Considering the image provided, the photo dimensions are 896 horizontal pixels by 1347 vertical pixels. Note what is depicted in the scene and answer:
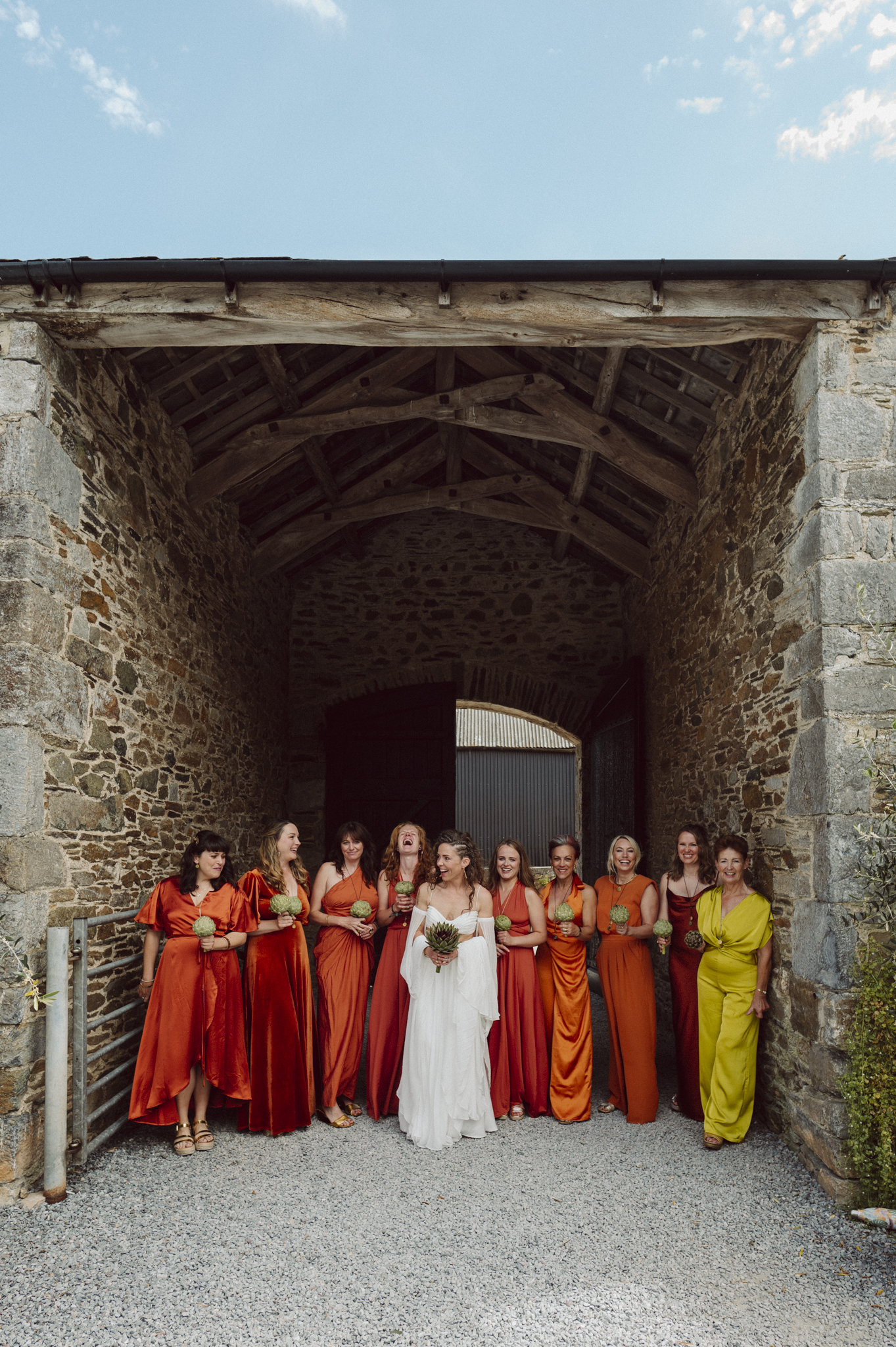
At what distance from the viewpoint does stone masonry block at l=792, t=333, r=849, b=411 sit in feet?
13.0

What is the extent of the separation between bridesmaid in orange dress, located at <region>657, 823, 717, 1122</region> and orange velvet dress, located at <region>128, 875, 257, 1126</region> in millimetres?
2359

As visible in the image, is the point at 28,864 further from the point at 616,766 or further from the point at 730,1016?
the point at 616,766

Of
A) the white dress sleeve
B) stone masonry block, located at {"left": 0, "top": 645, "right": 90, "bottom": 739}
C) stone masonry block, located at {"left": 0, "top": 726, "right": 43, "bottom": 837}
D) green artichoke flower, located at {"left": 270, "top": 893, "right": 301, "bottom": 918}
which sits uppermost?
stone masonry block, located at {"left": 0, "top": 645, "right": 90, "bottom": 739}

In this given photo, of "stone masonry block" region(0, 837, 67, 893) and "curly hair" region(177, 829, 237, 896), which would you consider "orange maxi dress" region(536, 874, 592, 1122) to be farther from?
"stone masonry block" region(0, 837, 67, 893)

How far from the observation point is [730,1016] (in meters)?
4.21

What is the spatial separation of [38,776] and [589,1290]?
3035 millimetres

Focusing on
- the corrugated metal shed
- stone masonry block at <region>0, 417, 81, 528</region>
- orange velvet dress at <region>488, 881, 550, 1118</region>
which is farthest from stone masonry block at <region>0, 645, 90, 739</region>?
the corrugated metal shed

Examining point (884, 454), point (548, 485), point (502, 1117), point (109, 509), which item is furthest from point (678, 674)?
point (109, 509)

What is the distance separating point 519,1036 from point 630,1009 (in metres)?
0.65

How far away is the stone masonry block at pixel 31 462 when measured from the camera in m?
3.79

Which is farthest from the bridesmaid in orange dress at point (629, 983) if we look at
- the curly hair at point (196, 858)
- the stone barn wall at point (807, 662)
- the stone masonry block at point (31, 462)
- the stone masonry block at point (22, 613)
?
the stone masonry block at point (31, 462)

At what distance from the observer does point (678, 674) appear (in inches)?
269

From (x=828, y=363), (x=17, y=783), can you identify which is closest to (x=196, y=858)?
(x=17, y=783)

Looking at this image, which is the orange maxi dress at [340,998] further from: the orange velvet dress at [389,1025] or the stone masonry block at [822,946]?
the stone masonry block at [822,946]
